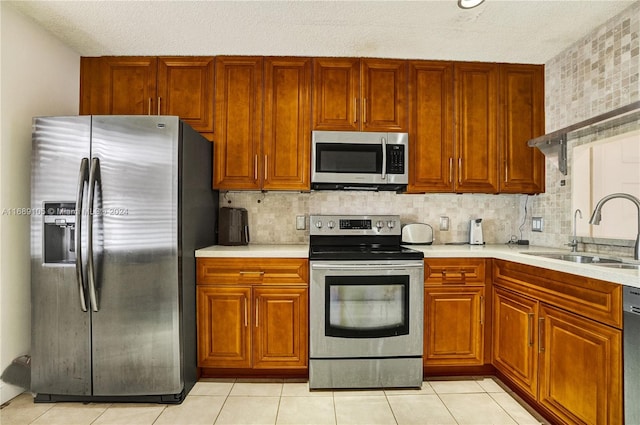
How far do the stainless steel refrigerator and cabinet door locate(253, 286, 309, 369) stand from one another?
1.67 feet

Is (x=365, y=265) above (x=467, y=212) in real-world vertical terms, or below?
below

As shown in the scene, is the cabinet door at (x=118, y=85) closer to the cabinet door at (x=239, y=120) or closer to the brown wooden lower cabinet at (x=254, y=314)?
the cabinet door at (x=239, y=120)

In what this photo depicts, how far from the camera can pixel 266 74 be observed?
2.73 metres

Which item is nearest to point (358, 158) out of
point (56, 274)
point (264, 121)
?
point (264, 121)

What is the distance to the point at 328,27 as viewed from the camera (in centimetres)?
234

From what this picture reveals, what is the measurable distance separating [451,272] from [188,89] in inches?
92.6

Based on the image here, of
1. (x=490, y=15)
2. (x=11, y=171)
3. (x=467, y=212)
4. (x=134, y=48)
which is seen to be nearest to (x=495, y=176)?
(x=467, y=212)

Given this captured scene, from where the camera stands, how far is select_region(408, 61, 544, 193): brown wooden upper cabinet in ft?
9.11

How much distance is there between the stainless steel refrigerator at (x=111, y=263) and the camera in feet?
6.85

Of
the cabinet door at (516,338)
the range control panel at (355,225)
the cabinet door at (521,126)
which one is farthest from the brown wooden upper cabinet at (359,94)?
the cabinet door at (516,338)

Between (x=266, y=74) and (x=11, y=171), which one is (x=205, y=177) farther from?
(x=11, y=171)

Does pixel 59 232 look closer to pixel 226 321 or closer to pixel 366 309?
pixel 226 321

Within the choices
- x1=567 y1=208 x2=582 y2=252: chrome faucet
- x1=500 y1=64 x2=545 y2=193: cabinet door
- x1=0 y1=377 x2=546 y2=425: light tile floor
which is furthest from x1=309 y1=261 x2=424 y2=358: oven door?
x1=500 y1=64 x2=545 y2=193: cabinet door

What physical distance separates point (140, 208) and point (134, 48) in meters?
1.35
